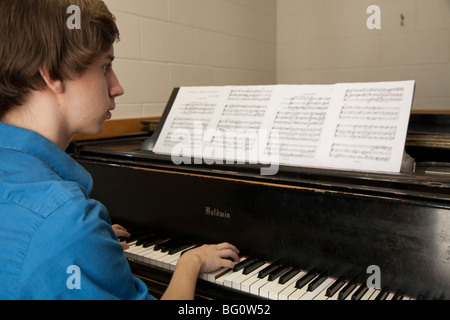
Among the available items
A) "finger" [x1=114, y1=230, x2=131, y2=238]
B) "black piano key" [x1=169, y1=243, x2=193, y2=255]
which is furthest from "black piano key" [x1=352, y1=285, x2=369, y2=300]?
"finger" [x1=114, y1=230, x2=131, y2=238]

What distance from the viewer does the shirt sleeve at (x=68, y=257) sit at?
2.38ft

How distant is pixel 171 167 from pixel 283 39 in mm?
3089

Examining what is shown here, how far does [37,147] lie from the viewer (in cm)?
87

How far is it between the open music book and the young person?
511mm

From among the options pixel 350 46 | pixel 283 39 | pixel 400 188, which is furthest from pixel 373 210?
pixel 283 39

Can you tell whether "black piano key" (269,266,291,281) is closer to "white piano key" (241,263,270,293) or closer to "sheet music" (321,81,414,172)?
"white piano key" (241,263,270,293)

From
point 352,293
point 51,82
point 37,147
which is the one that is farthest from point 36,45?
point 352,293

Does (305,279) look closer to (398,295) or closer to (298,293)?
(298,293)

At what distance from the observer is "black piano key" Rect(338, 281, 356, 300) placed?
1.06 meters

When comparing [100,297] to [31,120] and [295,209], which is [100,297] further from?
[295,209]

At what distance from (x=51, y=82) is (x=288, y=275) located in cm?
83

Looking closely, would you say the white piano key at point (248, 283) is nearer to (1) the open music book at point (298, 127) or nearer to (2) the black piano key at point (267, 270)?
(2) the black piano key at point (267, 270)

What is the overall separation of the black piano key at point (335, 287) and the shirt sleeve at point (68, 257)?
1.93 feet

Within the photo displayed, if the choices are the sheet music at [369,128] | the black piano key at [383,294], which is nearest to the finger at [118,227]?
the sheet music at [369,128]
